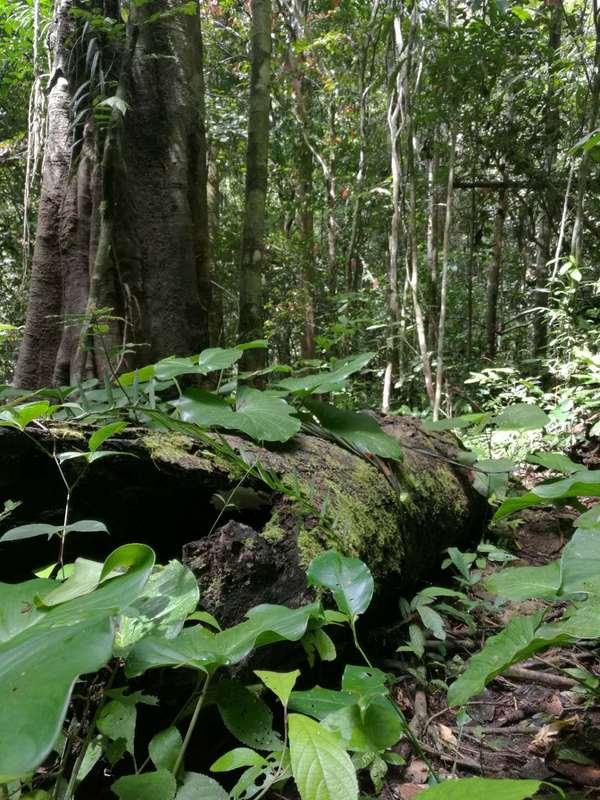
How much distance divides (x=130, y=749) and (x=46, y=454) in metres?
0.65

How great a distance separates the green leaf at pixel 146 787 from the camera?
2.46 feet

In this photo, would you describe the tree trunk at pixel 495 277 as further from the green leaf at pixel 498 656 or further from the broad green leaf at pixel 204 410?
the green leaf at pixel 498 656

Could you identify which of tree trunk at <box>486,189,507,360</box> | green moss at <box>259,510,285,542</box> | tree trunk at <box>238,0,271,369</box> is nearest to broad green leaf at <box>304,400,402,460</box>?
green moss at <box>259,510,285,542</box>

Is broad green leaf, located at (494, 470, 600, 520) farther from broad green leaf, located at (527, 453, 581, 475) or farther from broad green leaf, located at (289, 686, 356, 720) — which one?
broad green leaf, located at (527, 453, 581, 475)

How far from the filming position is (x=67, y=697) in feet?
1.36

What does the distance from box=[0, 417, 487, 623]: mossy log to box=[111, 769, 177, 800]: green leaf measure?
0.34 metres

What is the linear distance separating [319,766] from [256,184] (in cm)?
371

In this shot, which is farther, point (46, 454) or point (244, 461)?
A: point (244, 461)

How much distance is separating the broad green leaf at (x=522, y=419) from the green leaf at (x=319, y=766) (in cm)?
169

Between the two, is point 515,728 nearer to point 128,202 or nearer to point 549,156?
point 128,202

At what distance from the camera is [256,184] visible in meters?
3.85

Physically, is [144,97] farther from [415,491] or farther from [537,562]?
[537,562]

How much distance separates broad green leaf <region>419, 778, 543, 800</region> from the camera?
56cm

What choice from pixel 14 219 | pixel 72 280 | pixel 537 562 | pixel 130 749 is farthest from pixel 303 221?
pixel 130 749
